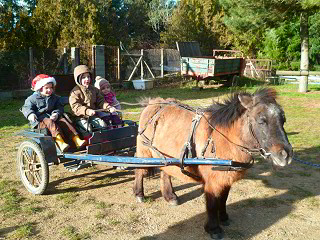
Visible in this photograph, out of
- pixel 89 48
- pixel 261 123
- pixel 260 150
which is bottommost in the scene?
pixel 260 150

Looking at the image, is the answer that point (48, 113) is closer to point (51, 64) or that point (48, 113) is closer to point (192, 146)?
point (192, 146)

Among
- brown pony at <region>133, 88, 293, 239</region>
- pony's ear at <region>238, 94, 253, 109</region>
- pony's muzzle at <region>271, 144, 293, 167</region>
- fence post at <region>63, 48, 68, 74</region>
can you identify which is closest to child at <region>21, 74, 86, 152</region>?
brown pony at <region>133, 88, 293, 239</region>

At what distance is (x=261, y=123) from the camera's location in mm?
3293

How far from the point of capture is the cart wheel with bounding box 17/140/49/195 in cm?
485

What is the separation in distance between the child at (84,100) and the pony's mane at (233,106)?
2.18 m

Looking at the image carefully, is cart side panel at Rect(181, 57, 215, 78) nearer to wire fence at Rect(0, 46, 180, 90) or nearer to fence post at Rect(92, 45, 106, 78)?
wire fence at Rect(0, 46, 180, 90)

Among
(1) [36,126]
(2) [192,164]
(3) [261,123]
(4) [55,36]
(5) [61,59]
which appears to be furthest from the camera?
(4) [55,36]

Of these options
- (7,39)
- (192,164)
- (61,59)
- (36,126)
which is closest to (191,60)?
(61,59)

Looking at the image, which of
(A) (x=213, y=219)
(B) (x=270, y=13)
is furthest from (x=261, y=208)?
(B) (x=270, y=13)

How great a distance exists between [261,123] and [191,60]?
14733mm

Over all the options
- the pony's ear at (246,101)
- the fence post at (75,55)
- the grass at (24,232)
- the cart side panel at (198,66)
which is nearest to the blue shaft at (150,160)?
the pony's ear at (246,101)

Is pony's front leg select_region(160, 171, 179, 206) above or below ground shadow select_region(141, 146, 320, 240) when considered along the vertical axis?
above

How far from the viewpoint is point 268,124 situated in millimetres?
3260

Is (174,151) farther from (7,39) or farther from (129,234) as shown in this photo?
(7,39)
